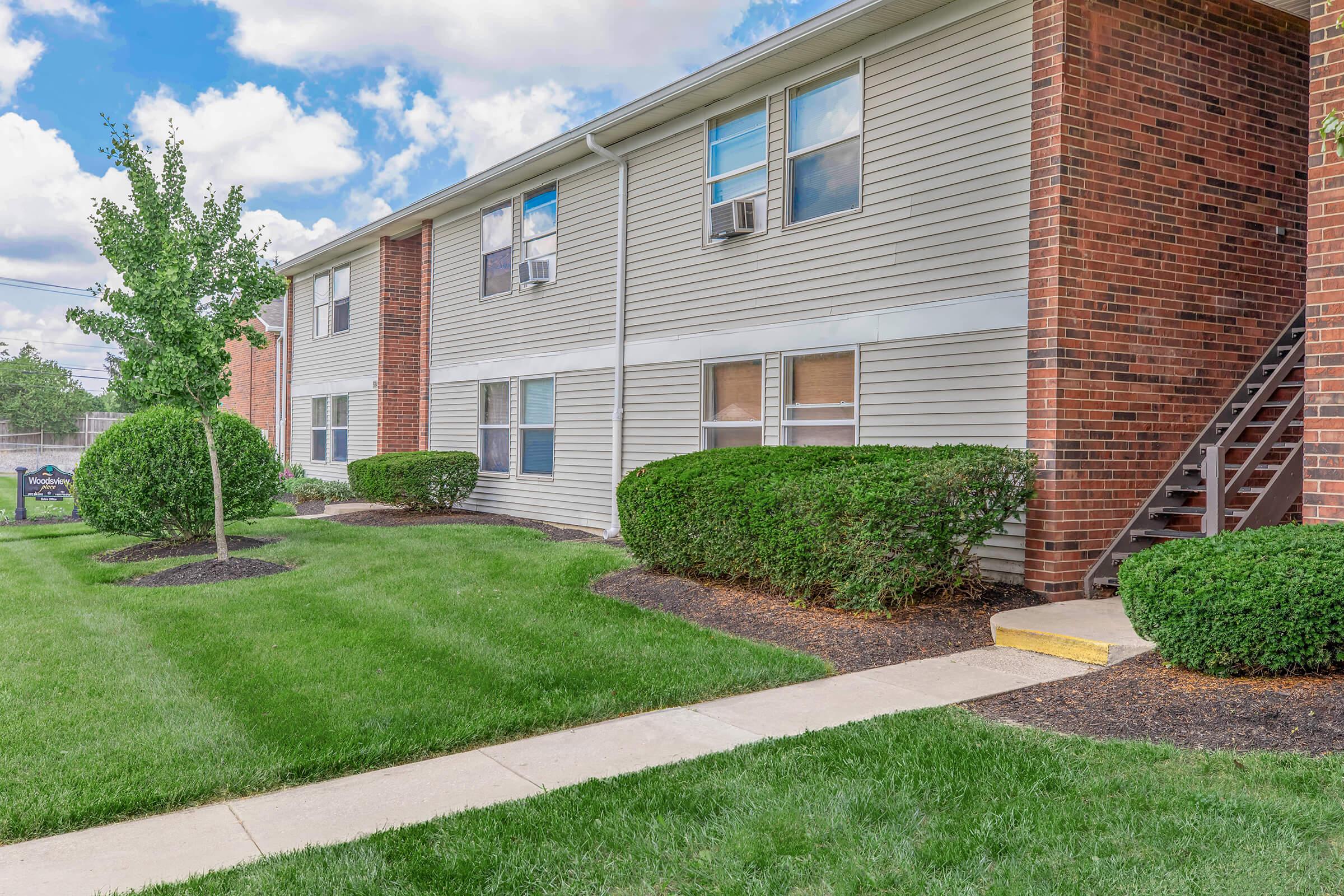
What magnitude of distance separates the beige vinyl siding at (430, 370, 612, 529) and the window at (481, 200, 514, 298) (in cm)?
163

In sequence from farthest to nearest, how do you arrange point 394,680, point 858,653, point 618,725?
point 858,653 → point 394,680 → point 618,725

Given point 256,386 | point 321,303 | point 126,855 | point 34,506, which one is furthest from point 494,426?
point 256,386

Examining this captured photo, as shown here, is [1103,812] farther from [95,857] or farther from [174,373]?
[174,373]

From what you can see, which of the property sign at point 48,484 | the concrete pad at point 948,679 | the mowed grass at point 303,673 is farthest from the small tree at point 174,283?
the property sign at point 48,484

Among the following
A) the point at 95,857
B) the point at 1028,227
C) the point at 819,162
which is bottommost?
the point at 95,857

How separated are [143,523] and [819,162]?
849 cm

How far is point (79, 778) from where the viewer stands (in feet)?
13.7

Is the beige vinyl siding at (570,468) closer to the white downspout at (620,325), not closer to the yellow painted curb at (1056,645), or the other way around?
the white downspout at (620,325)

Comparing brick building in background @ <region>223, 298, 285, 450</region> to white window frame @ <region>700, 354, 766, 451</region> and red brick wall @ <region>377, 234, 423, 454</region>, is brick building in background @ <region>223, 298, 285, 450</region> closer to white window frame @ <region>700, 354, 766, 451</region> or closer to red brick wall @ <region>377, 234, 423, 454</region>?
red brick wall @ <region>377, 234, 423, 454</region>

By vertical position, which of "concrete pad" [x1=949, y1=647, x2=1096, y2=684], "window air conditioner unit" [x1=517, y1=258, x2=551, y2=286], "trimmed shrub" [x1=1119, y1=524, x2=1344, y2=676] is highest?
"window air conditioner unit" [x1=517, y1=258, x2=551, y2=286]

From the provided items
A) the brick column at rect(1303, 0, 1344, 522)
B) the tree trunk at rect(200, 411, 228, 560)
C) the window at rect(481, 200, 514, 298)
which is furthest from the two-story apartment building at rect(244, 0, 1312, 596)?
the tree trunk at rect(200, 411, 228, 560)

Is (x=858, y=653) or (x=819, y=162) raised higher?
(x=819, y=162)

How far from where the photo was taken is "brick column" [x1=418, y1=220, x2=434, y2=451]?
57.4 feet

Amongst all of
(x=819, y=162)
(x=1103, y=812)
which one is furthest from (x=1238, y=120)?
(x=1103, y=812)
